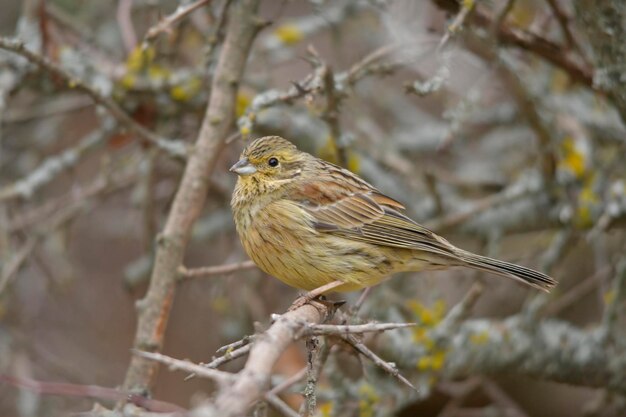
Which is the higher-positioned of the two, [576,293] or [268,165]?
[268,165]

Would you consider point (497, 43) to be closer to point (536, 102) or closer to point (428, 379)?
point (536, 102)

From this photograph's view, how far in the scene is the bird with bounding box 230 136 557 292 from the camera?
4.29 metres

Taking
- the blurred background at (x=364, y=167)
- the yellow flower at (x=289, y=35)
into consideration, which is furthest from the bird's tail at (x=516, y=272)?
the yellow flower at (x=289, y=35)

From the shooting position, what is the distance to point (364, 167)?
5.77m

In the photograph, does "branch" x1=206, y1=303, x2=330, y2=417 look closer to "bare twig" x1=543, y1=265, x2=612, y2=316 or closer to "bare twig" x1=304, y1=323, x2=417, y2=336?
"bare twig" x1=304, y1=323, x2=417, y2=336

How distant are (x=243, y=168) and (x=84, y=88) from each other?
887mm

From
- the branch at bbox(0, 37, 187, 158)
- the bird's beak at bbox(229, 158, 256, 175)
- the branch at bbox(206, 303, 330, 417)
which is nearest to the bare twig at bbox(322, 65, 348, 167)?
the bird's beak at bbox(229, 158, 256, 175)

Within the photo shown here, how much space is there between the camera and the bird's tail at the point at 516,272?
4.31m

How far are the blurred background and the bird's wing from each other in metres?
0.33

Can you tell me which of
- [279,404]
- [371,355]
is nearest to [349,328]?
[279,404]

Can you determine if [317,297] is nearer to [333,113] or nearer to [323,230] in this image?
[323,230]

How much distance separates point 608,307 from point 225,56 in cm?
248

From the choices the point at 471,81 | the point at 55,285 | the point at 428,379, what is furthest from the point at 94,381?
the point at 471,81

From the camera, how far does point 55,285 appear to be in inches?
227
